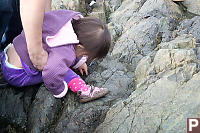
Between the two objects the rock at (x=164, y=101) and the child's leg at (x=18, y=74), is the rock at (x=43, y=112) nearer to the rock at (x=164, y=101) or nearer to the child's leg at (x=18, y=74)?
the child's leg at (x=18, y=74)

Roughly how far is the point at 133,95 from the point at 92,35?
40.4 inches

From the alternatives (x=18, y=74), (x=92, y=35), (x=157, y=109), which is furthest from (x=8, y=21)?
(x=157, y=109)

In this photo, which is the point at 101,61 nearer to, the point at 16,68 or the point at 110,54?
the point at 110,54

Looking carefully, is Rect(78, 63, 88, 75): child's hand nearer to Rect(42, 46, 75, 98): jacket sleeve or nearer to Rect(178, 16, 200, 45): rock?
Rect(42, 46, 75, 98): jacket sleeve

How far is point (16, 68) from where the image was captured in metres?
3.58

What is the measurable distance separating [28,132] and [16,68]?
923mm

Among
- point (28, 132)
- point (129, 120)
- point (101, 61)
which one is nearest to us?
point (129, 120)

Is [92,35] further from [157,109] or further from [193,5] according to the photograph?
[193,5]

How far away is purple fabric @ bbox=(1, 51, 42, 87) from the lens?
3564 mm

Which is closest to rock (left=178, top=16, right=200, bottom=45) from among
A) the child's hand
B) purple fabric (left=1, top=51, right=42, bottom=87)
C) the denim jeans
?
the child's hand

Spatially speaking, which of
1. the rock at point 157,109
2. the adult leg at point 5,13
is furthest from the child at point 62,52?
the rock at point 157,109

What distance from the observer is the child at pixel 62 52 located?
332 centimetres

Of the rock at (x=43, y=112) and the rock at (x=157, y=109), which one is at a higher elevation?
the rock at (x=157, y=109)

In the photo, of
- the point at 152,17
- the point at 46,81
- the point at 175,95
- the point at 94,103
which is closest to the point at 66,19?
the point at 46,81
